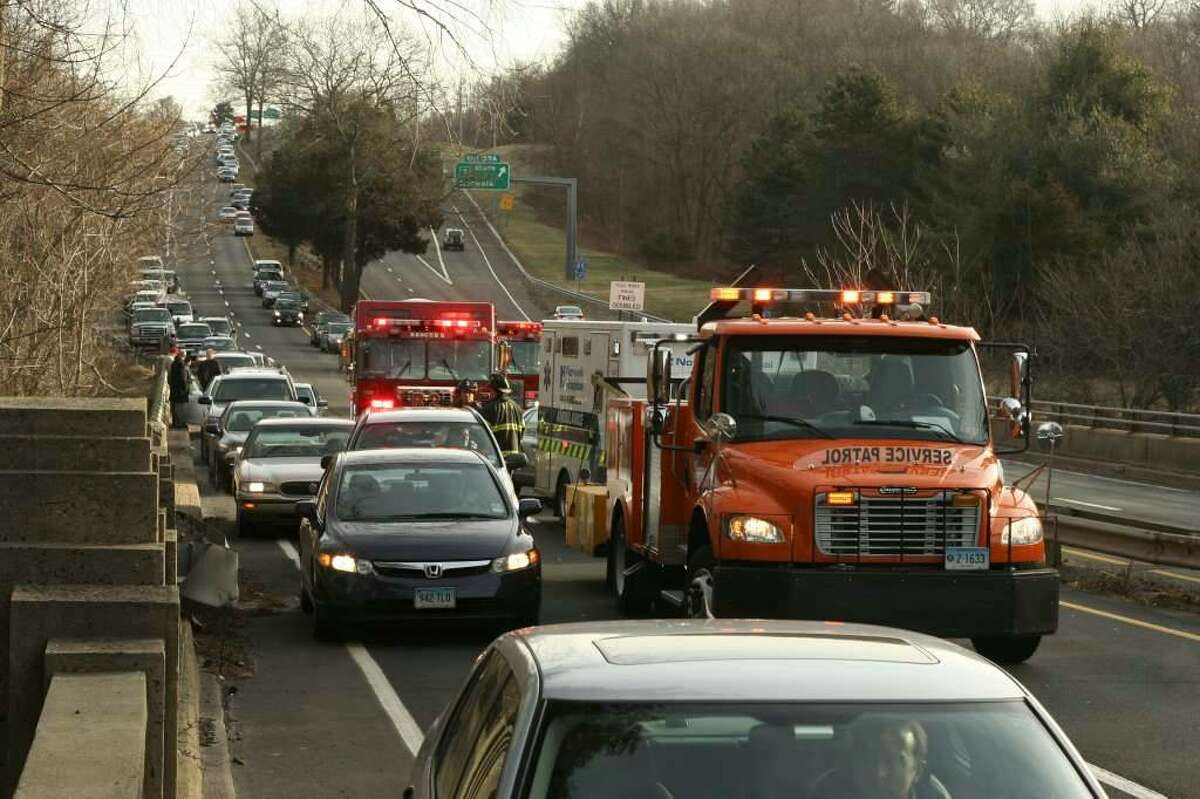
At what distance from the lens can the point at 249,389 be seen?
3847 cm

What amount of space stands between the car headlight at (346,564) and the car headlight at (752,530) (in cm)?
334

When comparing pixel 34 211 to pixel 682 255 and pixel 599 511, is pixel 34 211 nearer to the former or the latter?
pixel 599 511

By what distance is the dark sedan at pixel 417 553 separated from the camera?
14.6 metres

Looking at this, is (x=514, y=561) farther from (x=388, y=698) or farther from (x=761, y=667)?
(x=761, y=667)

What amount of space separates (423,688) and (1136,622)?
6.82 meters

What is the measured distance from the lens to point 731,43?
122000 mm

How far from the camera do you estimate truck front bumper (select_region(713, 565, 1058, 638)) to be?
12.2 metres

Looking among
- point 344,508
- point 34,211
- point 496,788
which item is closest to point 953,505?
point 344,508

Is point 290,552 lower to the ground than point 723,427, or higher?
lower

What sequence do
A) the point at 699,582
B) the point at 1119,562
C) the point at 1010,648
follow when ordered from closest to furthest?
the point at 699,582, the point at 1010,648, the point at 1119,562

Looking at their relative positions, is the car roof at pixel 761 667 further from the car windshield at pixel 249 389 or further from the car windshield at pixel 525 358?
the car windshield at pixel 525 358

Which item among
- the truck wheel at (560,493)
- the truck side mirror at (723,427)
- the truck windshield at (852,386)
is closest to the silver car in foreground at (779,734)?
the truck side mirror at (723,427)

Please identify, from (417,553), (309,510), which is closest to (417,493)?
(309,510)

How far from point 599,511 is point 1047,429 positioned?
227 inches
